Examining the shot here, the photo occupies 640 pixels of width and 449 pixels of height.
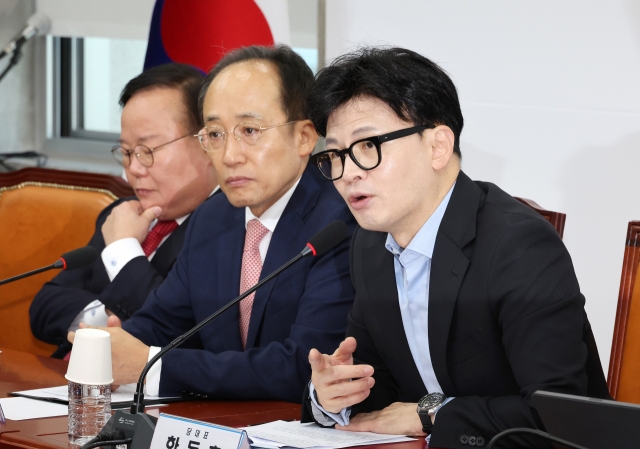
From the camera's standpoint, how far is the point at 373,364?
1.89 metres

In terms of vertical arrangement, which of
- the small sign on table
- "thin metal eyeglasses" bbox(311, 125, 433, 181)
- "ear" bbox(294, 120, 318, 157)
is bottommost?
the small sign on table

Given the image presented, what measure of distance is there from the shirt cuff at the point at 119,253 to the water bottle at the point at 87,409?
1.00 meters

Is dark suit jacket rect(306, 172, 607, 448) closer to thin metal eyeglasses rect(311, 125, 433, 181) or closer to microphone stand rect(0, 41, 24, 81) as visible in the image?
thin metal eyeglasses rect(311, 125, 433, 181)

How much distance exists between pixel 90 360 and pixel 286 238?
744 mm

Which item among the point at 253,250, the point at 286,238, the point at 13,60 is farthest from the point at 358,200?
the point at 13,60

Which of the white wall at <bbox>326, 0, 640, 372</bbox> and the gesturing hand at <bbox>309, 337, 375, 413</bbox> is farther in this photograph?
the white wall at <bbox>326, 0, 640, 372</bbox>

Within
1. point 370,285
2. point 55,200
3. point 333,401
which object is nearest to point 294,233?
point 370,285

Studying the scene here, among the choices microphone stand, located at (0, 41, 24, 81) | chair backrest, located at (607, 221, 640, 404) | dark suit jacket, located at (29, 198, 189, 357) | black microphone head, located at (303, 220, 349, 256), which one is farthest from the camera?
microphone stand, located at (0, 41, 24, 81)

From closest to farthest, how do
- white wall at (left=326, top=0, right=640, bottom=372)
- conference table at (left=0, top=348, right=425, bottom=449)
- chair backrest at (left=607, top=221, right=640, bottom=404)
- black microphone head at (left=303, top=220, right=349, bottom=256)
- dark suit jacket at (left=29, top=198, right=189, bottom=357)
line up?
conference table at (left=0, top=348, right=425, bottom=449)
black microphone head at (left=303, top=220, right=349, bottom=256)
chair backrest at (left=607, top=221, right=640, bottom=404)
white wall at (left=326, top=0, right=640, bottom=372)
dark suit jacket at (left=29, top=198, right=189, bottom=357)

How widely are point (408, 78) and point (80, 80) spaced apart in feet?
9.63

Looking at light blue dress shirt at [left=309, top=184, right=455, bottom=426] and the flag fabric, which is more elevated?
the flag fabric

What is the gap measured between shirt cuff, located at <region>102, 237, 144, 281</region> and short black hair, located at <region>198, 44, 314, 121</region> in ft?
2.01

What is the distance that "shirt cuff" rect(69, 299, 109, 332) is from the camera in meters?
2.65

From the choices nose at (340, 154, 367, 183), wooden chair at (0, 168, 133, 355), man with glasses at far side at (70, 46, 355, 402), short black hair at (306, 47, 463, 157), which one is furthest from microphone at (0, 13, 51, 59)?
nose at (340, 154, 367, 183)
